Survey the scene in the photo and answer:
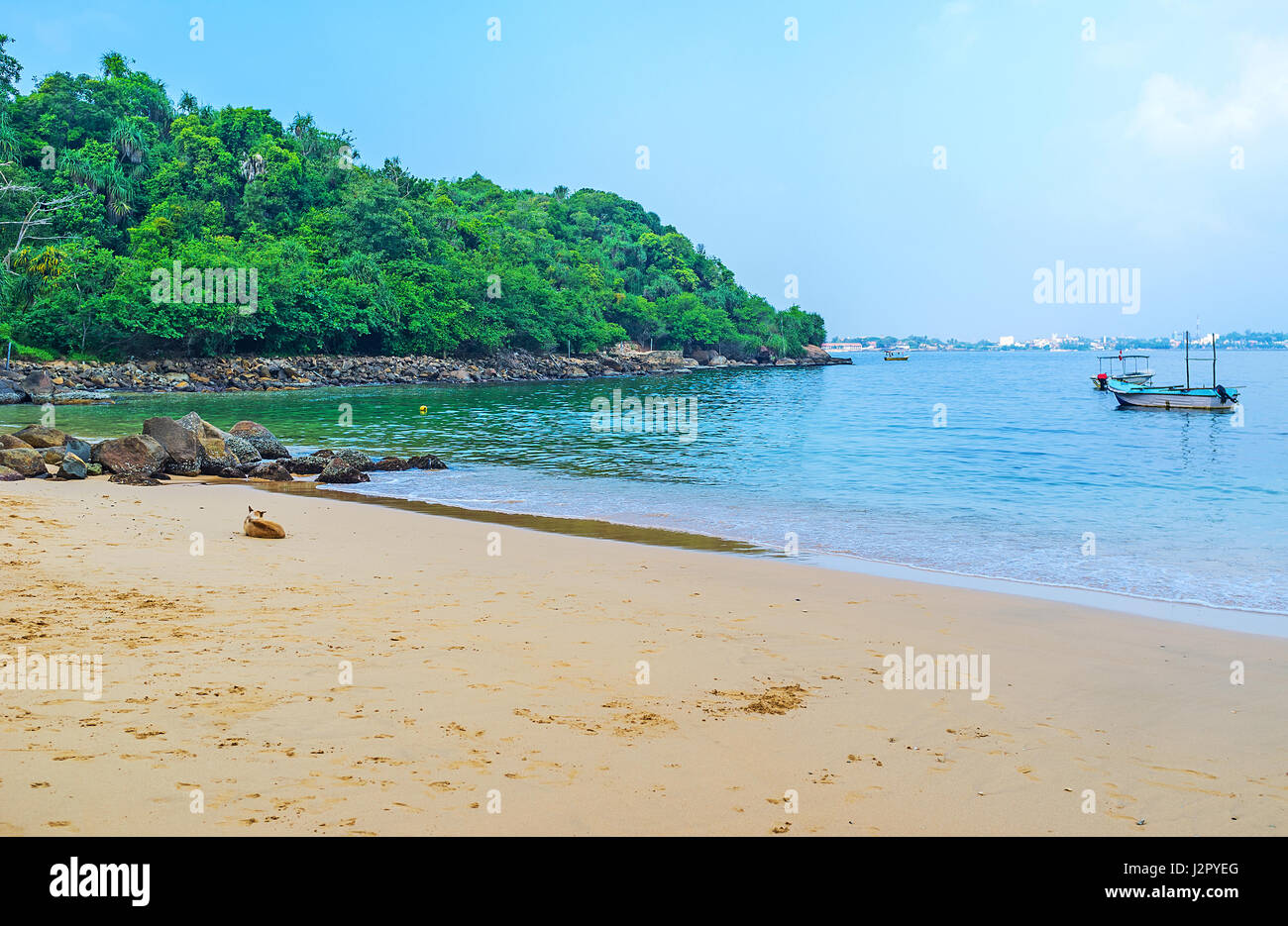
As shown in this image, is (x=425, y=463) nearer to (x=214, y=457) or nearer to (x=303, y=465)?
(x=303, y=465)

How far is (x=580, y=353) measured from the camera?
97.7 meters

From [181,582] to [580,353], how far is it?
90.1m

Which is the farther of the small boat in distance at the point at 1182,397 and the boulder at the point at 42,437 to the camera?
the small boat in distance at the point at 1182,397

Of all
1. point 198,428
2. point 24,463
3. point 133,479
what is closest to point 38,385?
point 198,428

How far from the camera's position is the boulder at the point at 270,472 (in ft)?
63.1

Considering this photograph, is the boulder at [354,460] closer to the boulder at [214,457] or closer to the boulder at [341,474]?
the boulder at [341,474]

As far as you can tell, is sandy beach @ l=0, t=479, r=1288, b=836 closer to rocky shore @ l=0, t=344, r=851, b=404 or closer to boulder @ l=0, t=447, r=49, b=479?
boulder @ l=0, t=447, r=49, b=479

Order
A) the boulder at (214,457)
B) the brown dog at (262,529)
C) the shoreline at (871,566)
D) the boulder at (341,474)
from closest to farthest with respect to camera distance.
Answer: the shoreline at (871,566) < the brown dog at (262,529) < the boulder at (341,474) < the boulder at (214,457)

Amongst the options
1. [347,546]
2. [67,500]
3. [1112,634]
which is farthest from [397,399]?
[1112,634]

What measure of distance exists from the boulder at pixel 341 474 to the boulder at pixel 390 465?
1.30 meters

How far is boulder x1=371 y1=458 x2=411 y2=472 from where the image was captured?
70.3 ft

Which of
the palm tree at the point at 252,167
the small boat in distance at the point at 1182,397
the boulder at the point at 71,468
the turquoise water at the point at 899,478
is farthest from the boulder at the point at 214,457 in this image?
the palm tree at the point at 252,167

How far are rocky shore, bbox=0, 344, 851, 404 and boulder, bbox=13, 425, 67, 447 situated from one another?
23317mm

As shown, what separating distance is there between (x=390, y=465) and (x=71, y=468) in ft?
21.9
